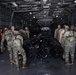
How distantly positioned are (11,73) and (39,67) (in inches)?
63.1

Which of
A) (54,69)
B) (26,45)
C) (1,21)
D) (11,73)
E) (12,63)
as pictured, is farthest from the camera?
(1,21)

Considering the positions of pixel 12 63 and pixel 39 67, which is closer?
pixel 39 67

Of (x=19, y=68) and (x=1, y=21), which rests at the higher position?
(x=1, y=21)

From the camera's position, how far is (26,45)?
40.9 ft

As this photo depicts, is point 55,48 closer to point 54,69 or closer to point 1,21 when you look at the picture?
point 54,69

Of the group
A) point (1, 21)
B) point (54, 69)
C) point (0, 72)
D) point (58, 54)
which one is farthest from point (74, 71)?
point (1, 21)

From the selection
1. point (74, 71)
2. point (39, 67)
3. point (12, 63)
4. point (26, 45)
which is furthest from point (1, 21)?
point (74, 71)

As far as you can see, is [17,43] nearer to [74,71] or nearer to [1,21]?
[74,71]

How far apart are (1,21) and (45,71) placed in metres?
11.5

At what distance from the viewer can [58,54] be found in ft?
41.0

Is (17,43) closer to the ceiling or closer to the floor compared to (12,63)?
closer to the ceiling

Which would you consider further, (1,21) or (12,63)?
(1,21)

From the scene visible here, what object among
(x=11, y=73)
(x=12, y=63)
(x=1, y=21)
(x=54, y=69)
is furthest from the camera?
(x=1, y=21)

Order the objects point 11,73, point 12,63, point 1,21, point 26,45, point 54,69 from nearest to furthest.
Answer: point 11,73
point 54,69
point 12,63
point 26,45
point 1,21
